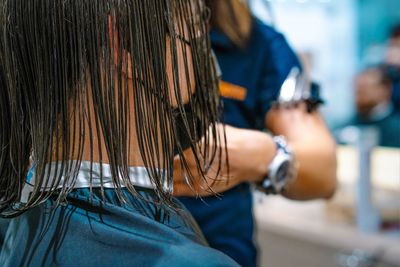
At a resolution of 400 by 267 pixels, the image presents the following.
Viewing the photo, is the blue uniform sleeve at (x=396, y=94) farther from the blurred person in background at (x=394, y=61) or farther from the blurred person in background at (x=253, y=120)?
the blurred person in background at (x=253, y=120)

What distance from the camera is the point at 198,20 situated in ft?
1.93

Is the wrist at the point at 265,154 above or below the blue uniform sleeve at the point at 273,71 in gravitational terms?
below

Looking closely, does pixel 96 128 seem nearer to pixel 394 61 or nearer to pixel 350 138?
pixel 350 138

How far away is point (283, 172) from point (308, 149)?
97 mm

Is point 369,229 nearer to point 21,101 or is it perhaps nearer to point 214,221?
point 214,221

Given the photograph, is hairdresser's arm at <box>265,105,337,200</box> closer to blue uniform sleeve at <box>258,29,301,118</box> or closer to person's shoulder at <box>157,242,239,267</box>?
→ blue uniform sleeve at <box>258,29,301,118</box>

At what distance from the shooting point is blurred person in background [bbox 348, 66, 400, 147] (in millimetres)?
1987

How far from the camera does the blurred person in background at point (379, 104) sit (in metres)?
1.99

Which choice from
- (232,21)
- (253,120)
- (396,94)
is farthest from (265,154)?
(396,94)

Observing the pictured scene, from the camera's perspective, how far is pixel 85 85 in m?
0.53

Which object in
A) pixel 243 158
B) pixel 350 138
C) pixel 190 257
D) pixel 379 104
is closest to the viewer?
pixel 190 257

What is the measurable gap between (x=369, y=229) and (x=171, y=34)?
4.63 feet

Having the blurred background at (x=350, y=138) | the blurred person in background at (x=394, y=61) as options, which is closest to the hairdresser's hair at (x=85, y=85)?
the blurred background at (x=350, y=138)

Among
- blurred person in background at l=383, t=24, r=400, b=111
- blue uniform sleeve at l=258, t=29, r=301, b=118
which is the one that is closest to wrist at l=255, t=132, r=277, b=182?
blue uniform sleeve at l=258, t=29, r=301, b=118
